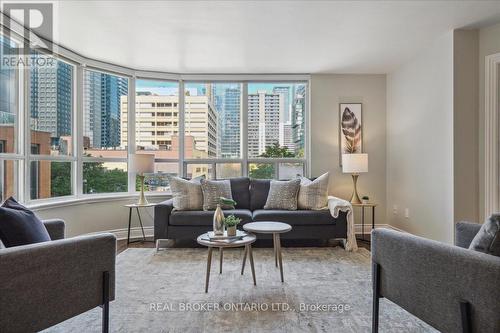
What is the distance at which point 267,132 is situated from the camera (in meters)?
4.92

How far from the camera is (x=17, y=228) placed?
5.31 feet

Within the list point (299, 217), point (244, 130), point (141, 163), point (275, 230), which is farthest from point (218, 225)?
point (244, 130)

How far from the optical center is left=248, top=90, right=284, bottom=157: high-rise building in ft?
16.1

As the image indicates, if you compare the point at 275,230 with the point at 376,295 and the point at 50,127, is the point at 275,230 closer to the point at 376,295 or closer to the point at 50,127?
the point at 376,295

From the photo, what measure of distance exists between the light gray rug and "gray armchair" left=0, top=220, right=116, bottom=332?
425 millimetres

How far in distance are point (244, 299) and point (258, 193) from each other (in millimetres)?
2093

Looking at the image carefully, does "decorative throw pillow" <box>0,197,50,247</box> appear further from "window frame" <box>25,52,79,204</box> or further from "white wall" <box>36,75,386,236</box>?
"white wall" <box>36,75,386,236</box>

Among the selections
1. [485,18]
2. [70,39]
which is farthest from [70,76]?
[485,18]

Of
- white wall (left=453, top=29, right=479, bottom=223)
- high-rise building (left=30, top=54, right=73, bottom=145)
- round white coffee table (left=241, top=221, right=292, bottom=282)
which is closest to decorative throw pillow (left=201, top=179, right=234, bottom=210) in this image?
round white coffee table (left=241, top=221, right=292, bottom=282)

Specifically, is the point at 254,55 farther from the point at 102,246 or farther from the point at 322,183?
the point at 102,246

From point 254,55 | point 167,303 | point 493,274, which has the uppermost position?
point 254,55

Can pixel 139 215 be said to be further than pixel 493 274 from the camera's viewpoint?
Yes

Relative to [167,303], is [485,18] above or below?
above

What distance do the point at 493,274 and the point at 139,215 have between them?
4.11 m
